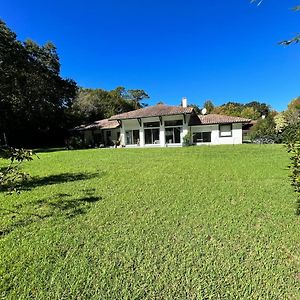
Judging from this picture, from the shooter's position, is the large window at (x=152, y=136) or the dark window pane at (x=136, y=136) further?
the dark window pane at (x=136, y=136)

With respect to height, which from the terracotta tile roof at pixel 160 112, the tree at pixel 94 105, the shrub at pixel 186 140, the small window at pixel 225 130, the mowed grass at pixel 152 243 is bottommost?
the mowed grass at pixel 152 243

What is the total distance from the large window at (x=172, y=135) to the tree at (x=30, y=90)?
16.7 metres

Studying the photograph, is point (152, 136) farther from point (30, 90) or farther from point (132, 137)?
point (30, 90)

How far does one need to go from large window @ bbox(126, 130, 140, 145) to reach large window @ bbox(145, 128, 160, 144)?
3.88 ft

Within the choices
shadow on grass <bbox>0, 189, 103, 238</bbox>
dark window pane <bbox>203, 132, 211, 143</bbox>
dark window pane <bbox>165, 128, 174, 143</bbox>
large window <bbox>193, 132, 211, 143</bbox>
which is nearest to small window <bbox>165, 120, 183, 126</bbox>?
dark window pane <bbox>165, 128, 174, 143</bbox>

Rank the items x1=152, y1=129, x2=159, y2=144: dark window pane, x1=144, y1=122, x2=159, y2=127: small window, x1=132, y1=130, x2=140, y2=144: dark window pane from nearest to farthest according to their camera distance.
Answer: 1. x1=144, y1=122, x2=159, y2=127: small window
2. x1=152, y1=129, x2=159, y2=144: dark window pane
3. x1=132, y1=130, x2=140, y2=144: dark window pane

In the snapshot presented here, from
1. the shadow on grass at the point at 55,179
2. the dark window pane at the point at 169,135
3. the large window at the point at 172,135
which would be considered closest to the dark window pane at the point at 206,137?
the large window at the point at 172,135

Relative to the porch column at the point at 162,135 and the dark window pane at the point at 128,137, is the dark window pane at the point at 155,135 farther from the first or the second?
the dark window pane at the point at 128,137

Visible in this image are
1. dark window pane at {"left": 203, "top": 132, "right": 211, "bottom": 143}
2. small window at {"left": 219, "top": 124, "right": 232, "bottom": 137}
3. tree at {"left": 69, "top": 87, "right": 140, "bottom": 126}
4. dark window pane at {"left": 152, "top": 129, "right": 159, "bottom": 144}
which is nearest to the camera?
small window at {"left": 219, "top": 124, "right": 232, "bottom": 137}

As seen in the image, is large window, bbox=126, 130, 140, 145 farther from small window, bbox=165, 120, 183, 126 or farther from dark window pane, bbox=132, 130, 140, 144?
small window, bbox=165, 120, 183, 126

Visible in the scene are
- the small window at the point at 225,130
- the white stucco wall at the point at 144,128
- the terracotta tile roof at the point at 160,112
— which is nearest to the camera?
the terracotta tile roof at the point at 160,112

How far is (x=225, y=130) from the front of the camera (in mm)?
27672

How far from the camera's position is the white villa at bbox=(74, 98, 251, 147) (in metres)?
27.3

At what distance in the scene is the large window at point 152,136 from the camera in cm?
2891
